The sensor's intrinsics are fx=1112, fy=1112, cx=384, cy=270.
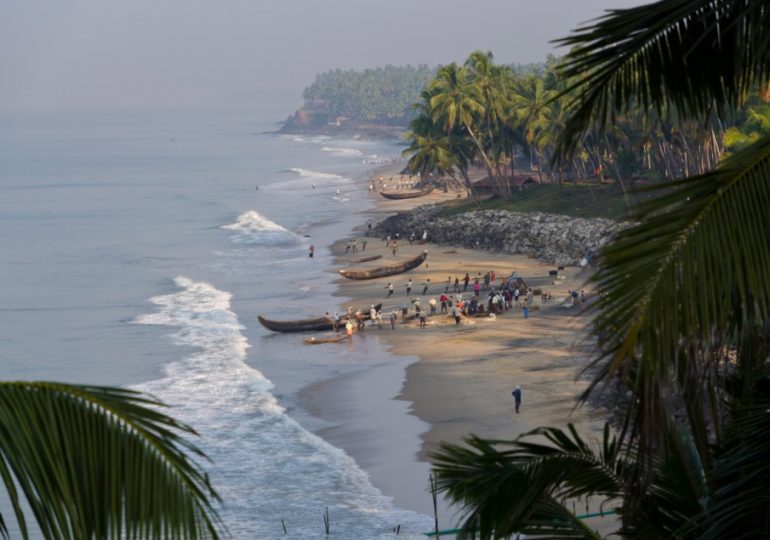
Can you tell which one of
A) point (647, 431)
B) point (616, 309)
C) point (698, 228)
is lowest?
point (647, 431)

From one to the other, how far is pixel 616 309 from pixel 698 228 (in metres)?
0.33

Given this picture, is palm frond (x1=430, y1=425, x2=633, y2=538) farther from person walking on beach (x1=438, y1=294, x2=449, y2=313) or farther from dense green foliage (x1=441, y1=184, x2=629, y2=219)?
dense green foliage (x1=441, y1=184, x2=629, y2=219)

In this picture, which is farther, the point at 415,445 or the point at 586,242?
the point at 586,242

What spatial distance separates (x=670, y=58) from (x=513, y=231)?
191ft

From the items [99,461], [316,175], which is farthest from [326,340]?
[316,175]

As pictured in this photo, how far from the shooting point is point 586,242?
54.6m

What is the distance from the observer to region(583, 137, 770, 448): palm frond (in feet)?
9.91

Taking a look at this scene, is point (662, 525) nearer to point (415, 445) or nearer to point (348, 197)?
point (415, 445)

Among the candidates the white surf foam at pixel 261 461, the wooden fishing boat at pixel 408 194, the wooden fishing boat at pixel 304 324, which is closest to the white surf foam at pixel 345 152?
the wooden fishing boat at pixel 408 194

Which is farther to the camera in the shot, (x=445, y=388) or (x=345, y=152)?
(x=345, y=152)

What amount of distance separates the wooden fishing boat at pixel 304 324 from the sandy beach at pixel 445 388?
134cm

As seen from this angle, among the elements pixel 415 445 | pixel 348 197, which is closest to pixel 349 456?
pixel 415 445

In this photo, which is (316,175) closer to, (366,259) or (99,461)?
(366,259)

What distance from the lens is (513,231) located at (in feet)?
202
